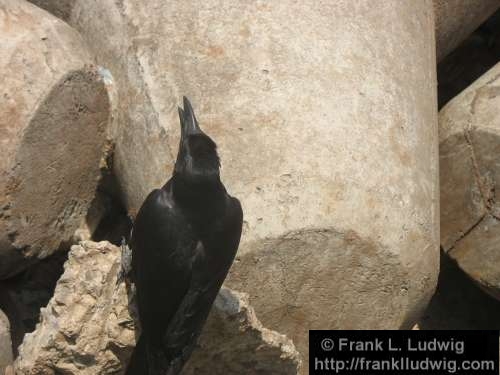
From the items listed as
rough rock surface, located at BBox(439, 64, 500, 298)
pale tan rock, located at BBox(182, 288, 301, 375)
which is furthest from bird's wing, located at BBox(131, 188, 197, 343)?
rough rock surface, located at BBox(439, 64, 500, 298)

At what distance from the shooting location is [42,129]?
3.95 metres

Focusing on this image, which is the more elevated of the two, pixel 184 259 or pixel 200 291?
pixel 184 259

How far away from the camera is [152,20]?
13.3ft

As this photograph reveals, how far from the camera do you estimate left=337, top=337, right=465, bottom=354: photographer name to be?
4.16 metres

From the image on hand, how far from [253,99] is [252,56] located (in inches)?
7.7

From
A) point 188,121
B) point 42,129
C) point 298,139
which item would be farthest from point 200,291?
point 42,129

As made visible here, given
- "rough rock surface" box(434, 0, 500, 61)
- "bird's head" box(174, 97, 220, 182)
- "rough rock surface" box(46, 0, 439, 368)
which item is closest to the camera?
"bird's head" box(174, 97, 220, 182)

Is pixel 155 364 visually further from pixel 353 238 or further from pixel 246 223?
pixel 353 238

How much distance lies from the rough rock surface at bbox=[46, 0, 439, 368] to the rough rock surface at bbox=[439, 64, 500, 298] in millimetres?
384

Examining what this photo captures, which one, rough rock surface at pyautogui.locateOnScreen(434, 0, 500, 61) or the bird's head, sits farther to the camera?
rough rock surface at pyautogui.locateOnScreen(434, 0, 500, 61)

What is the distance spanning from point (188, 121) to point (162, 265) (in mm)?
577

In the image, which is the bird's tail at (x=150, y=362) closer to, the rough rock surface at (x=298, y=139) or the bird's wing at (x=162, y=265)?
the bird's wing at (x=162, y=265)

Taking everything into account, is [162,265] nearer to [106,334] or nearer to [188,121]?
[106,334]

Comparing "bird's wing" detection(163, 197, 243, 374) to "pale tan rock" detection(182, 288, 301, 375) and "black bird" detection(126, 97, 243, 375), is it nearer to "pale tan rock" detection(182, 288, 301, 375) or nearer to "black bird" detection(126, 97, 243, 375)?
"black bird" detection(126, 97, 243, 375)
